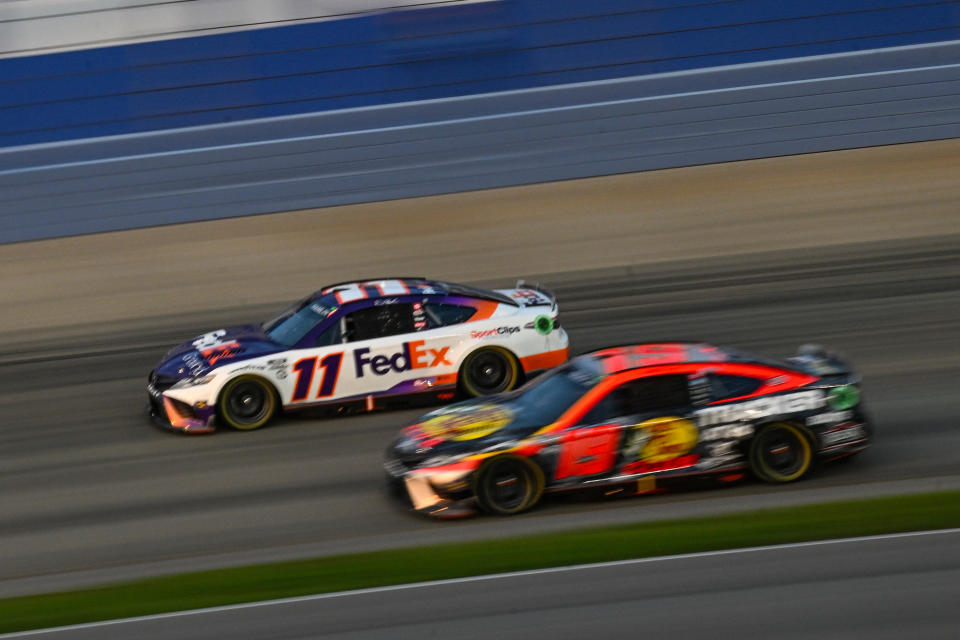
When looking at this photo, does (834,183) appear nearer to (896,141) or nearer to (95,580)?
(896,141)

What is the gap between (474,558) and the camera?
27.6 feet

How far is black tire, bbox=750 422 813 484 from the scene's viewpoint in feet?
31.3

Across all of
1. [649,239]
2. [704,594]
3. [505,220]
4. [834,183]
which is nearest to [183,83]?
[505,220]

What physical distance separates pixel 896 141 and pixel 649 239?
206 inches

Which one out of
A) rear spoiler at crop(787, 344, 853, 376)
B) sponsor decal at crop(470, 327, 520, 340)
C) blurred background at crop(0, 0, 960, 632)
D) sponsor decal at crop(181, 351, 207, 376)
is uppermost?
blurred background at crop(0, 0, 960, 632)

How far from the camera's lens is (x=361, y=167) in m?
19.8

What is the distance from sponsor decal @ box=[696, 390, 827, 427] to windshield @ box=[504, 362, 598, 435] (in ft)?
3.03

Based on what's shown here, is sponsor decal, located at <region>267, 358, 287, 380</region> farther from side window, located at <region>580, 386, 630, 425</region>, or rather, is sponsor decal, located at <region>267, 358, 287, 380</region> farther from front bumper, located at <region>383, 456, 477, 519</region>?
side window, located at <region>580, 386, 630, 425</region>

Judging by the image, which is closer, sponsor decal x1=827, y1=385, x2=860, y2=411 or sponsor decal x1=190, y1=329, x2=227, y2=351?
sponsor decal x1=827, y1=385, x2=860, y2=411

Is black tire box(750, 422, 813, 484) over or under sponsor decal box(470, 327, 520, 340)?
under

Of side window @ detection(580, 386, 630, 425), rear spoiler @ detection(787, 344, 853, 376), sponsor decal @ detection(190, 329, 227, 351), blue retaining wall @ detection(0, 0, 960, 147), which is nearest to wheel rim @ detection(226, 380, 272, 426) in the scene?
sponsor decal @ detection(190, 329, 227, 351)

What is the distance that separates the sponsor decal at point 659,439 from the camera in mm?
9336

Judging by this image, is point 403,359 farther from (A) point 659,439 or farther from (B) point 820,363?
(B) point 820,363

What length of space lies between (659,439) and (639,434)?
17 cm
